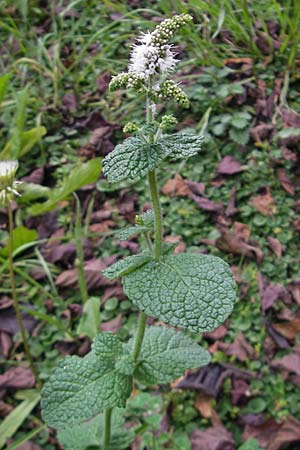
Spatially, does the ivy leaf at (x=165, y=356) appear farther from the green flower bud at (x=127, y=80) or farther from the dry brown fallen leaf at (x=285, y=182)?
the dry brown fallen leaf at (x=285, y=182)

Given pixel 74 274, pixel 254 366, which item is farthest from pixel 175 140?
pixel 74 274

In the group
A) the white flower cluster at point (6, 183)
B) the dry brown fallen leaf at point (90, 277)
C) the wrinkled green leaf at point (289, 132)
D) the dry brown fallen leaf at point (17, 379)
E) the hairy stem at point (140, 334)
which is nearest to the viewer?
the hairy stem at point (140, 334)

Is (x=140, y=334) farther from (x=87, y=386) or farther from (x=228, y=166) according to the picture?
(x=228, y=166)

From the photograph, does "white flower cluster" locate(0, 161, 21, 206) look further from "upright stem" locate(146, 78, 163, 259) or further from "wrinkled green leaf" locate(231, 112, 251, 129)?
"wrinkled green leaf" locate(231, 112, 251, 129)

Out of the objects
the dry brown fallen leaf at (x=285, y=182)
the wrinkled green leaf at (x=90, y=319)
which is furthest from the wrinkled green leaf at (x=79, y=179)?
the dry brown fallen leaf at (x=285, y=182)

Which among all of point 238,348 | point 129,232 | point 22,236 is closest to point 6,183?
point 129,232

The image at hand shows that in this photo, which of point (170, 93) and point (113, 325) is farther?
point (113, 325)
